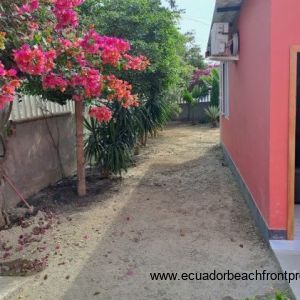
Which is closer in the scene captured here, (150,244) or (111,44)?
(150,244)

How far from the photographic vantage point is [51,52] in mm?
3740

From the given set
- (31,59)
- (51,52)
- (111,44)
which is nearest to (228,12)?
(111,44)

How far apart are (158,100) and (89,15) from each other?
3.53 meters

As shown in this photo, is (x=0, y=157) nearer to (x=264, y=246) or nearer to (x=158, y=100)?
(x=264, y=246)

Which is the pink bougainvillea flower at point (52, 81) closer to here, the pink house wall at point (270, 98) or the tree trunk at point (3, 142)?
the tree trunk at point (3, 142)

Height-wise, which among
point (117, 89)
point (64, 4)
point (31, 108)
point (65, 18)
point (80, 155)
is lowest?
point (80, 155)

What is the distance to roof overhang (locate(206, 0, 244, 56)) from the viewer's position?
6.43 meters

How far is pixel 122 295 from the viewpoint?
364 centimetres

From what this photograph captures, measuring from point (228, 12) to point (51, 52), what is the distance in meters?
4.33

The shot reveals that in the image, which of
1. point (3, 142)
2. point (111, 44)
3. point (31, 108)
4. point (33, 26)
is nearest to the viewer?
Result: point (33, 26)

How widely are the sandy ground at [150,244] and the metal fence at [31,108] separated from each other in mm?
1694

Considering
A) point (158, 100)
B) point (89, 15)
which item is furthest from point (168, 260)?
point (158, 100)

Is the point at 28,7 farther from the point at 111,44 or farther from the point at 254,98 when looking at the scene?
the point at 254,98

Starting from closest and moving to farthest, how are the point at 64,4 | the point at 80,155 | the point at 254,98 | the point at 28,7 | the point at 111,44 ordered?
the point at 28,7 → the point at 64,4 → the point at 111,44 → the point at 254,98 → the point at 80,155
